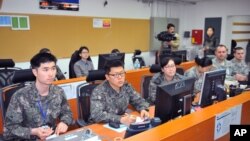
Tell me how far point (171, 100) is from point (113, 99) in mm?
795

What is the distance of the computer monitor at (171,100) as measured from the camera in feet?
5.63

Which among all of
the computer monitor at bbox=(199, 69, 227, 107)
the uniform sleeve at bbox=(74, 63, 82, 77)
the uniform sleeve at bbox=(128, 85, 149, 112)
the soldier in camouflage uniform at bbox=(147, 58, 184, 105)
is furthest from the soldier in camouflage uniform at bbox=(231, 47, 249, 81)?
the uniform sleeve at bbox=(74, 63, 82, 77)

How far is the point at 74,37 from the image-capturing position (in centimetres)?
567

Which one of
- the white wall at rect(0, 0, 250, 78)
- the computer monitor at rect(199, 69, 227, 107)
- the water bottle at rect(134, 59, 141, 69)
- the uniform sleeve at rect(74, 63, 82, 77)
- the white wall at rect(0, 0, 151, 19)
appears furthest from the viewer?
the water bottle at rect(134, 59, 141, 69)

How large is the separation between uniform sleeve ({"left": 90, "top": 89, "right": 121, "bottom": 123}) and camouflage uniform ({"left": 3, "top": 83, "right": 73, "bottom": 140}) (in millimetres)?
214

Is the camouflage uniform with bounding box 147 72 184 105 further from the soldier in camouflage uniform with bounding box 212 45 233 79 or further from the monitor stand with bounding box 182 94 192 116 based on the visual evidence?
the soldier in camouflage uniform with bounding box 212 45 233 79

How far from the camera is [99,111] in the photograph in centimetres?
216

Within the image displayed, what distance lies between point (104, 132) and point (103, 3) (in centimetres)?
468

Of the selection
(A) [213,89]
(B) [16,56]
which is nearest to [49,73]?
(A) [213,89]

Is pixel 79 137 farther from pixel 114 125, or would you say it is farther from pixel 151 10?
pixel 151 10

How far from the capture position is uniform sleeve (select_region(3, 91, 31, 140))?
73.1 inches

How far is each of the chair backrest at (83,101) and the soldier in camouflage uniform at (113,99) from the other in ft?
0.76

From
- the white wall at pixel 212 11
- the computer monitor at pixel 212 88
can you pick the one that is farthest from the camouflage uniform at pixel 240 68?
the white wall at pixel 212 11

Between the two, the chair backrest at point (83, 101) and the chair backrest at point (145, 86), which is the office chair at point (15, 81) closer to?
A: the chair backrest at point (83, 101)
